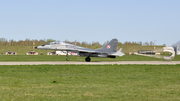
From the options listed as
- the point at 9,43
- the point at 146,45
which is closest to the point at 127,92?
the point at 146,45

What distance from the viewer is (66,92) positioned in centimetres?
1116

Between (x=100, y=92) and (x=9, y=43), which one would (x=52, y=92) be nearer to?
(x=100, y=92)

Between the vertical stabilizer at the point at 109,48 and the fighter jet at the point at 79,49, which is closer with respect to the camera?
the fighter jet at the point at 79,49

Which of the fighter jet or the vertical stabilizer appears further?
the vertical stabilizer

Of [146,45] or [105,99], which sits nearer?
[105,99]

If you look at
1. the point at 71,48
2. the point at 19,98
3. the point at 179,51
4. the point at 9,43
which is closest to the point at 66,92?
the point at 19,98

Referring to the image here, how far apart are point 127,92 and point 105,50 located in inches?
1152

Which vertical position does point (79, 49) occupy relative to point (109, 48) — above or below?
below

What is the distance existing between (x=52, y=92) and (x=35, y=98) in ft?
4.81

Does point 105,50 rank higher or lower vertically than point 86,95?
higher

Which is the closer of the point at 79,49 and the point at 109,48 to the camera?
the point at 79,49

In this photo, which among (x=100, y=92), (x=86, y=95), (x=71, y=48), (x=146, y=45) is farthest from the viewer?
(x=146, y=45)

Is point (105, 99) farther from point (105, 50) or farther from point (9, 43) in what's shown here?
point (9, 43)

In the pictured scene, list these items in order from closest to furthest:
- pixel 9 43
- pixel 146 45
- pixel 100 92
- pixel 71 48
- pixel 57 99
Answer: pixel 57 99 < pixel 100 92 < pixel 71 48 < pixel 146 45 < pixel 9 43
